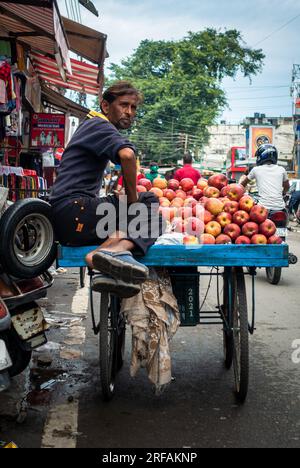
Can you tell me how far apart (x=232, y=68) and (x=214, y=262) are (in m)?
49.8

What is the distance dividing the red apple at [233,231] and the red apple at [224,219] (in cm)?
6

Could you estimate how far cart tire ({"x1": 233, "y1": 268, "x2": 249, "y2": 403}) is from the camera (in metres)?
3.70

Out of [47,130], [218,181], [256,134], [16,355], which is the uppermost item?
[256,134]

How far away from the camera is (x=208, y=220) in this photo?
4.23 meters

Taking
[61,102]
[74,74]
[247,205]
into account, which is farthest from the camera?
[61,102]

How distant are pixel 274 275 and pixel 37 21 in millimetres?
4767

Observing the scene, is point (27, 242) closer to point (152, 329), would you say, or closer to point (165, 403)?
point (152, 329)

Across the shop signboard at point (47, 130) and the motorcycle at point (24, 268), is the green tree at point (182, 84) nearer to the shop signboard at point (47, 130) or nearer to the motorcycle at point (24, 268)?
the shop signboard at point (47, 130)

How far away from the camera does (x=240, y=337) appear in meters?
3.76

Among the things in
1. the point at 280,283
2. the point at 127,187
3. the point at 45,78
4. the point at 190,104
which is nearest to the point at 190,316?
the point at 127,187

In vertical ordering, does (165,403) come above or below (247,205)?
below

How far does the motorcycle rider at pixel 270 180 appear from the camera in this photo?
8.81 meters

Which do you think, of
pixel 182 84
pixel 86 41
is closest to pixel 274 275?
pixel 86 41
